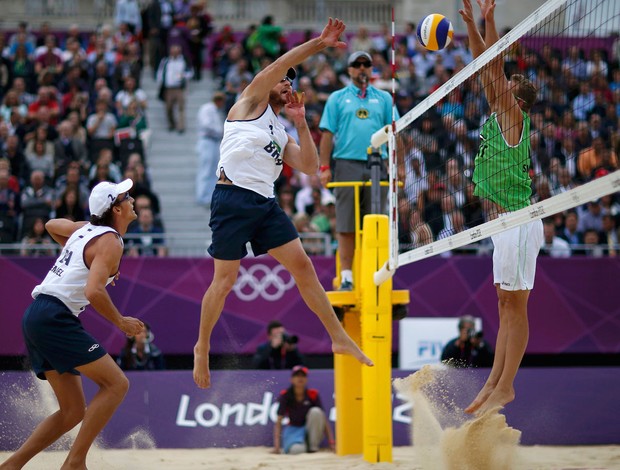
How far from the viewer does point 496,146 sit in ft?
22.7

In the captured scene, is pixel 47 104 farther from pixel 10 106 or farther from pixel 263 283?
pixel 263 283

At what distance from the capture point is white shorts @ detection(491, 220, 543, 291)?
7023 mm

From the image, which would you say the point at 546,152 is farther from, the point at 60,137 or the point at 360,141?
the point at 60,137

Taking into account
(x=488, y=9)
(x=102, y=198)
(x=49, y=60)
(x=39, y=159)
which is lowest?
(x=102, y=198)

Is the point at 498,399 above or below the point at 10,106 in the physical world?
below

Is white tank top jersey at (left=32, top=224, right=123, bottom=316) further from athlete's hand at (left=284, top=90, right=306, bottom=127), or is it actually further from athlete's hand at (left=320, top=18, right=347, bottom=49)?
athlete's hand at (left=320, top=18, right=347, bottom=49)

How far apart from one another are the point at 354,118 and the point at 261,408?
3.57 m

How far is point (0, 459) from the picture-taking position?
911cm

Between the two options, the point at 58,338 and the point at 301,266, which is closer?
the point at 58,338

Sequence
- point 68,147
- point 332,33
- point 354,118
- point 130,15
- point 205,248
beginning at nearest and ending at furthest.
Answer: point 332,33, point 354,118, point 205,248, point 68,147, point 130,15

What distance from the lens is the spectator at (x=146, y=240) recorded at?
40.8 ft

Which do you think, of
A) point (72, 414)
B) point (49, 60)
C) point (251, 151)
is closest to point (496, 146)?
point (251, 151)

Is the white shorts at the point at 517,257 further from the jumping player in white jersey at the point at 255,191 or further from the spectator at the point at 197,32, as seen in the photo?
the spectator at the point at 197,32

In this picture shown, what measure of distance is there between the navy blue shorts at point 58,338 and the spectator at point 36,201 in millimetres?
6279
